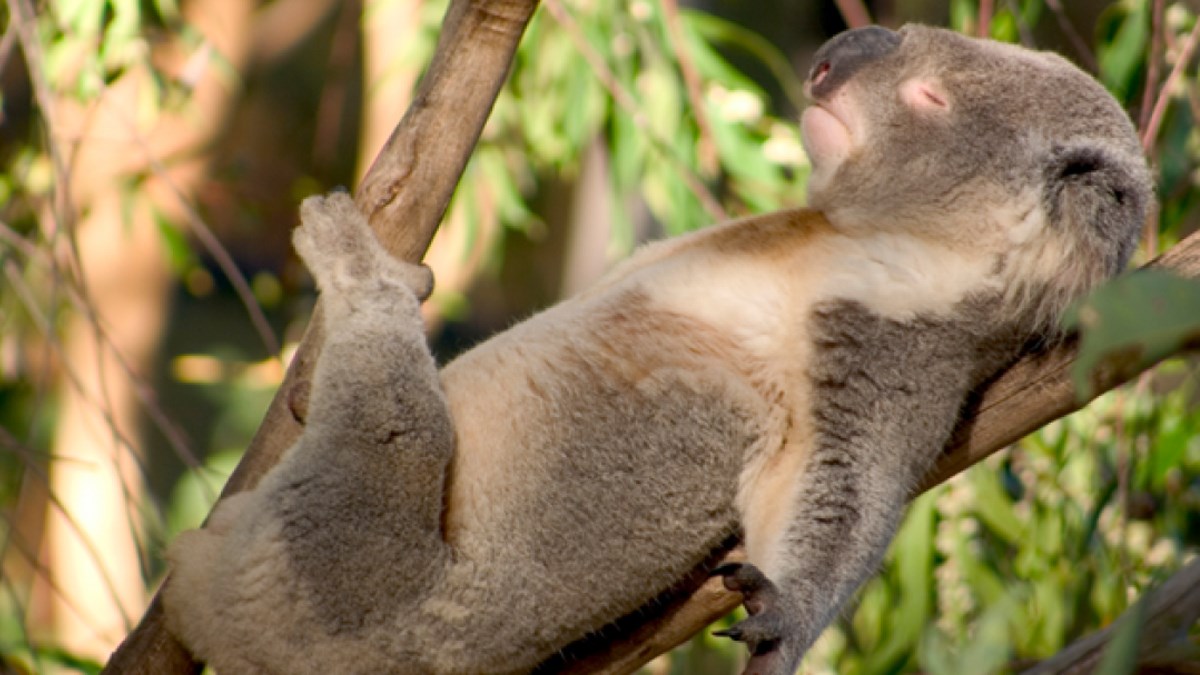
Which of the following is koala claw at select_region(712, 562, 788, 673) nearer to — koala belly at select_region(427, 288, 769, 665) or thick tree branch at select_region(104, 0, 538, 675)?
koala belly at select_region(427, 288, 769, 665)

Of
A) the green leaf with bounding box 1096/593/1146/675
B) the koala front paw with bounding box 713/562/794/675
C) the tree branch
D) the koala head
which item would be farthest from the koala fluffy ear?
the green leaf with bounding box 1096/593/1146/675

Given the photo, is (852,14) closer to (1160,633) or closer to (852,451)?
(852,451)

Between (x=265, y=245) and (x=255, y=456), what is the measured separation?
5767 mm

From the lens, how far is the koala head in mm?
1698

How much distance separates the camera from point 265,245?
7.25 meters

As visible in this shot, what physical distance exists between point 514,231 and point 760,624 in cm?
355

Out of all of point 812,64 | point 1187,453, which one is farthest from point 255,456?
point 1187,453

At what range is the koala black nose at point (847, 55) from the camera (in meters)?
1.85

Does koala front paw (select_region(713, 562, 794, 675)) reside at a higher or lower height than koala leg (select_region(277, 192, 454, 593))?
lower

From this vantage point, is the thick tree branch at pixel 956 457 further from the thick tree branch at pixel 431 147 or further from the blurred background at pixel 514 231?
the thick tree branch at pixel 431 147

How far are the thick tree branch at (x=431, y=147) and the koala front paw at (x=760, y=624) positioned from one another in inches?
24.5

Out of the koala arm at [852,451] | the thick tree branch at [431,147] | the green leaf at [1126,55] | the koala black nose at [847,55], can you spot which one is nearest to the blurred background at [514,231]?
the green leaf at [1126,55]

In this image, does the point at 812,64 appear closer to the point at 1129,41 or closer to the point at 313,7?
the point at 1129,41

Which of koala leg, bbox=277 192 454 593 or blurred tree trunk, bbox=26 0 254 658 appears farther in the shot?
blurred tree trunk, bbox=26 0 254 658
